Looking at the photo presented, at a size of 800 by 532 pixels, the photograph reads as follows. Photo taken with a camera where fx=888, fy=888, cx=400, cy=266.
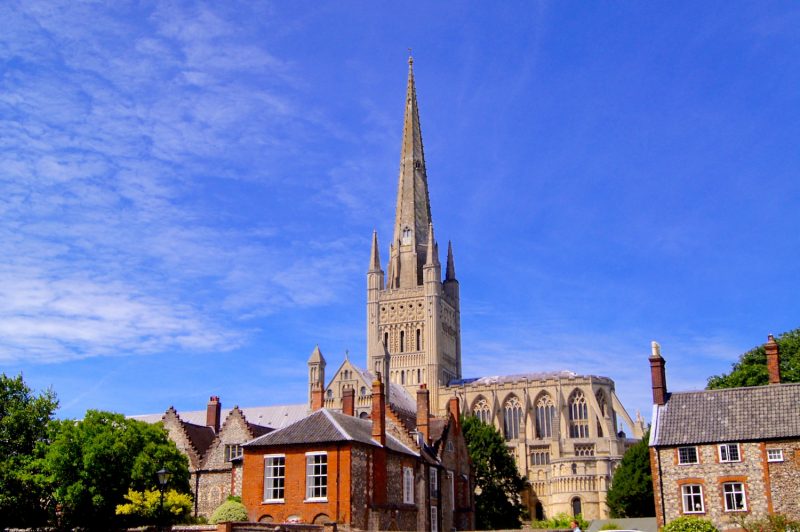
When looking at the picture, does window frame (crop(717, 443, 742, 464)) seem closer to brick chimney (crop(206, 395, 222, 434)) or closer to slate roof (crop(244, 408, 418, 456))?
slate roof (crop(244, 408, 418, 456))

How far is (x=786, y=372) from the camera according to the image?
6203 cm

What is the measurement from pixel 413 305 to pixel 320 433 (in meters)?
89.0

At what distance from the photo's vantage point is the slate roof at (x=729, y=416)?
4262cm

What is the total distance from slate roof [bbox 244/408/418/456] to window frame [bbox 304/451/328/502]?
68 centimetres

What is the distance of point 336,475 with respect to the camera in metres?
41.3

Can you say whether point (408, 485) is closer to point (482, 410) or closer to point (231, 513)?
point (231, 513)

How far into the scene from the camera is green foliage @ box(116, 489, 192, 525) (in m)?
43.5

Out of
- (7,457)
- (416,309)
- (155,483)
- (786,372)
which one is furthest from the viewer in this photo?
(416,309)

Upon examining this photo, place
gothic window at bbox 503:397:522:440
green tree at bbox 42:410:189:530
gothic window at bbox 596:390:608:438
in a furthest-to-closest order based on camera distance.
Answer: gothic window at bbox 503:397:522:440, gothic window at bbox 596:390:608:438, green tree at bbox 42:410:189:530

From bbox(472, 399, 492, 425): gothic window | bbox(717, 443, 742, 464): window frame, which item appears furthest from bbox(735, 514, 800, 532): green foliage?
bbox(472, 399, 492, 425): gothic window

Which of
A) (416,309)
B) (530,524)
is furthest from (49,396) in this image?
(416,309)

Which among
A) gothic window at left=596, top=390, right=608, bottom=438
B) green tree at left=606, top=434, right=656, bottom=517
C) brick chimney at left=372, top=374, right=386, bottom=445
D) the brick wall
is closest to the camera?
the brick wall

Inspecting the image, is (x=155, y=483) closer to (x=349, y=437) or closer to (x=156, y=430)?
(x=156, y=430)

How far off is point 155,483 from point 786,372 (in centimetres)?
4290
